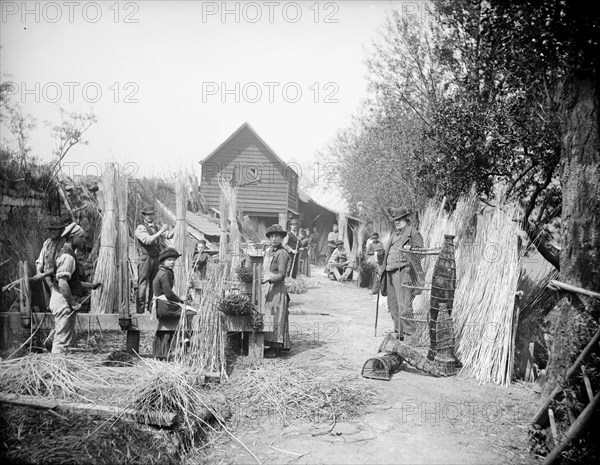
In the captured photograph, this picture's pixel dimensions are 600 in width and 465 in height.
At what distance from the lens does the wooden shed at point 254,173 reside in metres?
22.5

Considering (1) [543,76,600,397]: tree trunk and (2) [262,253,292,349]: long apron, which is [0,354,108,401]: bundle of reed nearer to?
(2) [262,253,292,349]: long apron

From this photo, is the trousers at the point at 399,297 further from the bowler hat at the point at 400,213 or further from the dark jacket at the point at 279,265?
the dark jacket at the point at 279,265

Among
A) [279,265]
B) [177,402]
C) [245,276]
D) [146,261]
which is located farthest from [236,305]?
[146,261]

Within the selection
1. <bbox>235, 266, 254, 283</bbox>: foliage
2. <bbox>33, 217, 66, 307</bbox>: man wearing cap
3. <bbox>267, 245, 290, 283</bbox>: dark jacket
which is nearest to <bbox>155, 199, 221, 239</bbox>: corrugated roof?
<bbox>33, 217, 66, 307</bbox>: man wearing cap

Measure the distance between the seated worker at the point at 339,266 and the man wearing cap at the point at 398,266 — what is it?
29.0 ft

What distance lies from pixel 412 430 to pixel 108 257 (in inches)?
201

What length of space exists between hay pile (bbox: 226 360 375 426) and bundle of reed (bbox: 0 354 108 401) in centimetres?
132

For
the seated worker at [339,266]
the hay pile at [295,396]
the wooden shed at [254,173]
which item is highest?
the wooden shed at [254,173]

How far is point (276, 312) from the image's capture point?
596cm

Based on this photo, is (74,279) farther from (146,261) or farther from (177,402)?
(177,402)

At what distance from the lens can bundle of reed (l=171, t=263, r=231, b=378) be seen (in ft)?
16.1

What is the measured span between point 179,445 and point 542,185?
5011 millimetres

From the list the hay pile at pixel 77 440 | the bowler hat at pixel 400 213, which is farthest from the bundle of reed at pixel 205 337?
the bowler hat at pixel 400 213

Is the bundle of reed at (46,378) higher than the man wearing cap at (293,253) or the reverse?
the reverse
